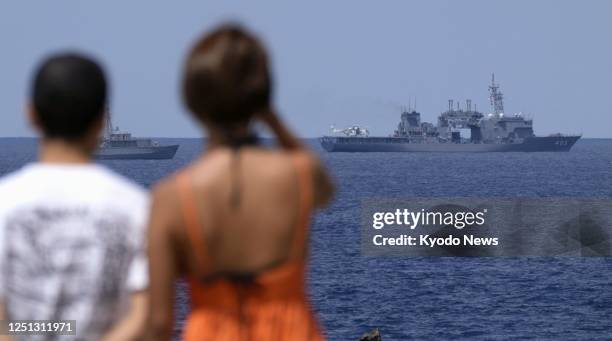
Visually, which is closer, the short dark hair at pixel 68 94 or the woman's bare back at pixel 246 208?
the woman's bare back at pixel 246 208

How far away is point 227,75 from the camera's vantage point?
2.87 meters

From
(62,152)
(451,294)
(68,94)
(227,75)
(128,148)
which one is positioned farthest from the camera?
(128,148)

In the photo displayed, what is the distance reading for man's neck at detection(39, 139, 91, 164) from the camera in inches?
125

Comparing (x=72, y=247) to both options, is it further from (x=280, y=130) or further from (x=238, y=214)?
(x=280, y=130)

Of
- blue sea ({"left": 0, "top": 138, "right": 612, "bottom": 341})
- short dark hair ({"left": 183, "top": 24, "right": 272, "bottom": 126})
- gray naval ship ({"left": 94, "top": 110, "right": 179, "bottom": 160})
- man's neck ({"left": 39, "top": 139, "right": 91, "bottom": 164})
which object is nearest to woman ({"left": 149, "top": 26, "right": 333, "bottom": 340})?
short dark hair ({"left": 183, "top": 24, "right": 272, "bottom": 126})

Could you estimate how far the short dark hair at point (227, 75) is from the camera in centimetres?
285

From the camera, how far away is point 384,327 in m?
37.8

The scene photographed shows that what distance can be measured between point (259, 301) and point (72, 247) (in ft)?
1.67

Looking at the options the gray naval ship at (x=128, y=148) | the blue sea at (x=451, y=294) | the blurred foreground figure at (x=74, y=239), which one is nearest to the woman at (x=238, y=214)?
the blurred foreground figure at (x=74, y=239)

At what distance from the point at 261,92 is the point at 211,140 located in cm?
17

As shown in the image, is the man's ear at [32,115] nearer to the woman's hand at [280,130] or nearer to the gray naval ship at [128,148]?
the woman's hand at [280,130]

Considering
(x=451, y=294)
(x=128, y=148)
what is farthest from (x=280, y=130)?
(x=128, y=148)

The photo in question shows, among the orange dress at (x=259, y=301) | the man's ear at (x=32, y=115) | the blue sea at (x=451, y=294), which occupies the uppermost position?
the man's ear at (x=32, y=115)

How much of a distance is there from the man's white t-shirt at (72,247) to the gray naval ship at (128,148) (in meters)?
157
